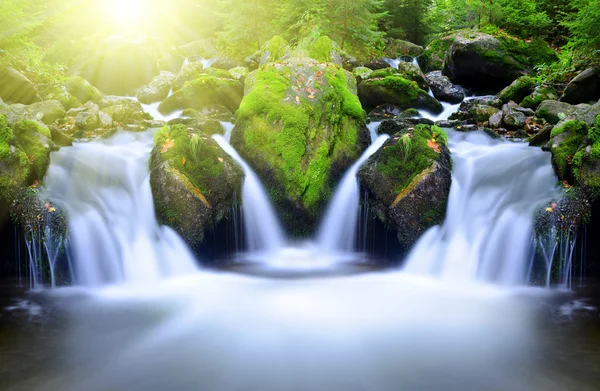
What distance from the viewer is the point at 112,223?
20.0 ft

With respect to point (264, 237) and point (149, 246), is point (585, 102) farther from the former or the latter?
point (149, 246)

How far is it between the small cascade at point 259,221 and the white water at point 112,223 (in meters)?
1.07

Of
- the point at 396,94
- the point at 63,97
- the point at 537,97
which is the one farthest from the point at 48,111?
the point at 537,97

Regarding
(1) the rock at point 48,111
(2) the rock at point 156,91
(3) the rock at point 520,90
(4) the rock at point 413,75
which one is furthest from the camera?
(2) the rock at point 156,91

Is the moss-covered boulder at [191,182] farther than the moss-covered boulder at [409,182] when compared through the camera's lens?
No

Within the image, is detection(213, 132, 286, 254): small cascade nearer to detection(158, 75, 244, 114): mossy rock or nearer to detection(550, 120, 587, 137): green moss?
detection(550, 120, 587, 137): green moss

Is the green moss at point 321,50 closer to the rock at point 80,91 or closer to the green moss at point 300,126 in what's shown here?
the green moss at point 300,126

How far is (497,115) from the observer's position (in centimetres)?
1002

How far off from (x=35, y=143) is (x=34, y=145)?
0.17 ft

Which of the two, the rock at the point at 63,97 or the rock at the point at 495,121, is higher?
the rock at the point at 63,97

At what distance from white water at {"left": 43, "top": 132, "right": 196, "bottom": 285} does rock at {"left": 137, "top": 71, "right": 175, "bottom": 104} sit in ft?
24.8

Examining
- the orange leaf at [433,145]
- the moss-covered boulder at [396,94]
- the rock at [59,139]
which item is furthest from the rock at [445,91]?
the rock at [59,139]

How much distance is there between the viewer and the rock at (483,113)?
10.3 meters

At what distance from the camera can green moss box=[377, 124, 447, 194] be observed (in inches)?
259
